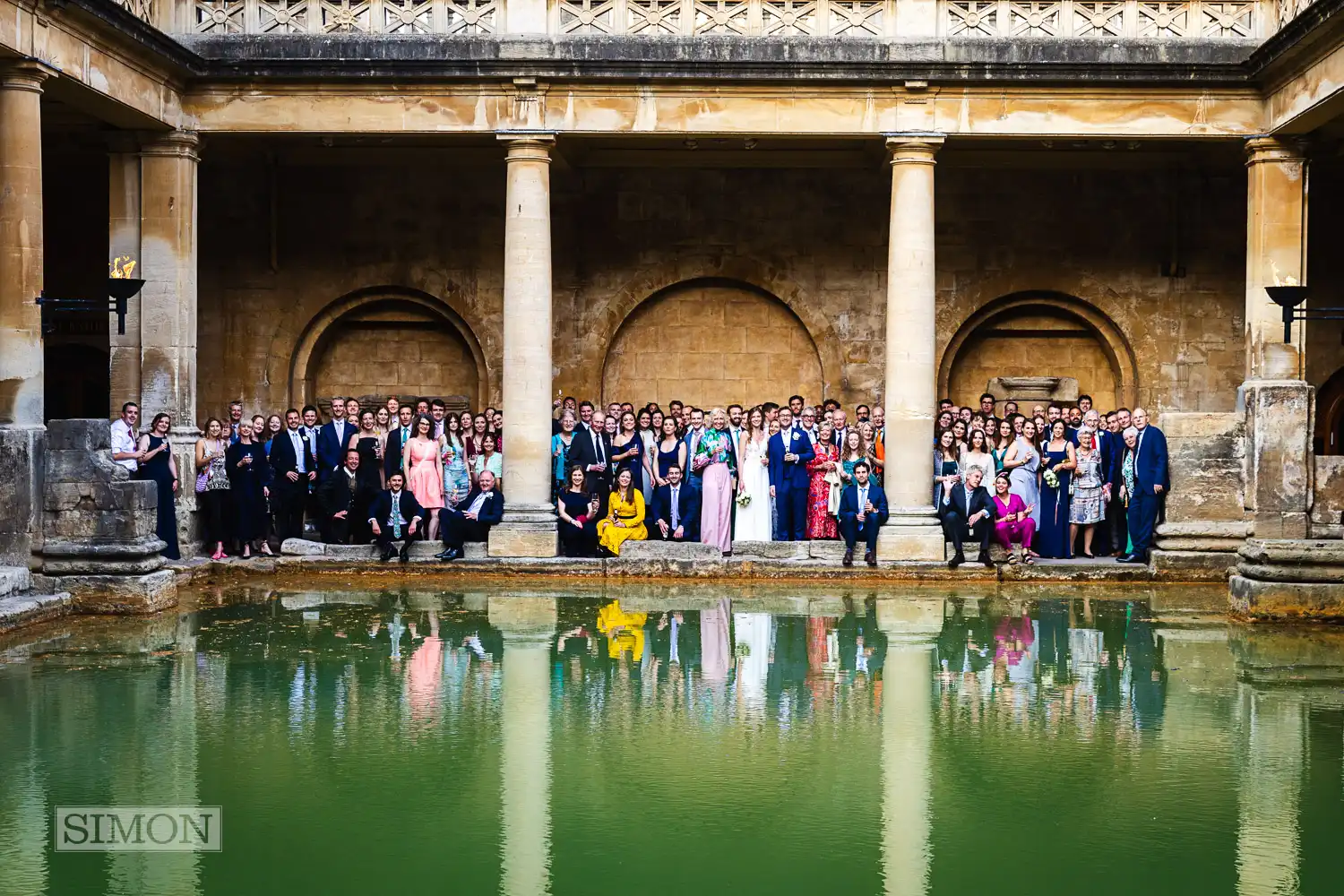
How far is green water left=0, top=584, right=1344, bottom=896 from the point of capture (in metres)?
6.27

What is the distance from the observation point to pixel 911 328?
16578 mm

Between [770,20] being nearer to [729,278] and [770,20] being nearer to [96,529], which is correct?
[729,278]

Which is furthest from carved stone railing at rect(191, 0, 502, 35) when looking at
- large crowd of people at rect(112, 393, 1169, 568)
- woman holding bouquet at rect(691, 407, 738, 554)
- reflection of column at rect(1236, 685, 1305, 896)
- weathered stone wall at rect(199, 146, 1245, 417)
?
reflection of column at rect(1236, 685, 1305, 896)

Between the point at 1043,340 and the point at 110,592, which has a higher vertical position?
the point at 1043,340

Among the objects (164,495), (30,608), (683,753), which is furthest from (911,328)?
(683,753)

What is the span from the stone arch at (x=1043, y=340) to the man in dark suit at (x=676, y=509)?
18.8 ft

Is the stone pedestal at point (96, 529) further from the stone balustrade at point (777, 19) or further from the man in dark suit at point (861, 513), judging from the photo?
the man in dark suit at point (861, 513)

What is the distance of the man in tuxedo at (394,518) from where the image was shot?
52.2 ft

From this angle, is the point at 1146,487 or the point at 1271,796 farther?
the point at 1146,487

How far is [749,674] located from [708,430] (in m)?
6.68

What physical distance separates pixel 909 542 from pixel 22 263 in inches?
352

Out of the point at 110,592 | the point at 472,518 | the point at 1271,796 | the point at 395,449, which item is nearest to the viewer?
the point at 1271,796

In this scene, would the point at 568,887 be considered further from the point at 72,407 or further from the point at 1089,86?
the point at 72,407

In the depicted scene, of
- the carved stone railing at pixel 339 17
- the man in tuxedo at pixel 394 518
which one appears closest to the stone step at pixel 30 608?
the man in tuxedo at pixel 394 518
